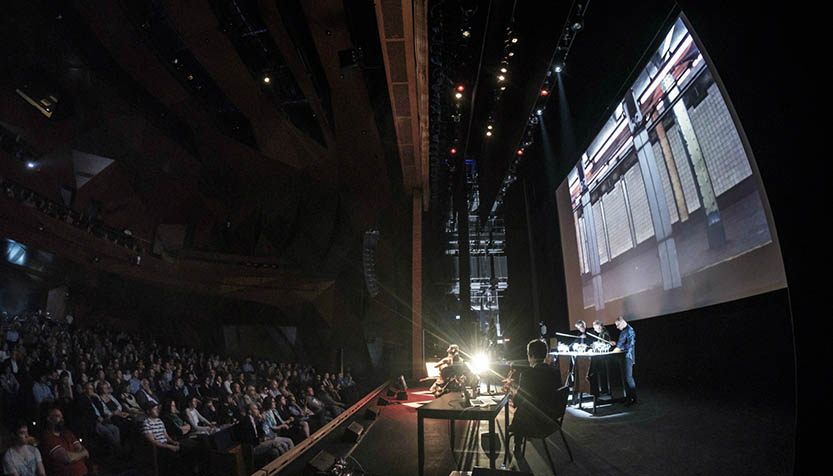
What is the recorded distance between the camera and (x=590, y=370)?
18.6ft

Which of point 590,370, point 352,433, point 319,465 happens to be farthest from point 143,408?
point 590,370

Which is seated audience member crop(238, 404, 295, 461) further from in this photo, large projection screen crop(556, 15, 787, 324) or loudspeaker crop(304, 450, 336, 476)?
large projection screen crop(556, 15, 787, 324)

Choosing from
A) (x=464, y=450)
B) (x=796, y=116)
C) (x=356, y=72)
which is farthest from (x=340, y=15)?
(x=464, y=450)

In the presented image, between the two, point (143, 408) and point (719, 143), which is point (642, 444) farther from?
point (143, 408)

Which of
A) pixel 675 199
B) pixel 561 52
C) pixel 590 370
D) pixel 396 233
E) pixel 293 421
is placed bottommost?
pixel 293 421

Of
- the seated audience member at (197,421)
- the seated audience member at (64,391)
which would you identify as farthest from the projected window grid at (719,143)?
the seated audience member at (64,391)

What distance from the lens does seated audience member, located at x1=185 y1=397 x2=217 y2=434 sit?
17.1 feet

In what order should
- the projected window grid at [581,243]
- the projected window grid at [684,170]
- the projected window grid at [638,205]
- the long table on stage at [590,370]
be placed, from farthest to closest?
the projected window grid at [581,243], the long table on stage at [590,370], the projected window grid at [638,205], the projected window grid at [684,170]

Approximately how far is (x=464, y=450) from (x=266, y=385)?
5.37 metres

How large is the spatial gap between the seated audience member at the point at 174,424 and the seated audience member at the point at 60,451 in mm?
1288

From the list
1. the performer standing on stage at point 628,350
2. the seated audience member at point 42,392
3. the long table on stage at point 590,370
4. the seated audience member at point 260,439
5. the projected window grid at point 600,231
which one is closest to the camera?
the seated audience member at point 260,439

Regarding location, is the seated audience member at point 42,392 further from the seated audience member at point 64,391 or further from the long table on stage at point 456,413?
the long table on stage at point 456,413

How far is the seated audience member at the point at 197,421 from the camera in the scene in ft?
17.1

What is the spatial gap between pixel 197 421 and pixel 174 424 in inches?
13.4
